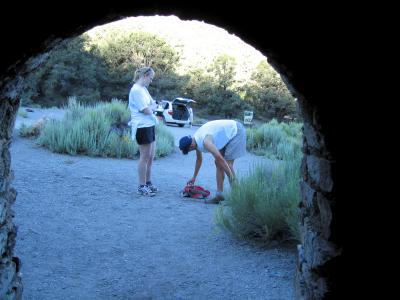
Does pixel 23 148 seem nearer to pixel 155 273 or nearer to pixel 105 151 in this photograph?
pixel 105 151

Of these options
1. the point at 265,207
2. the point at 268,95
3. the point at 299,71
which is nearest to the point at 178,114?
the point at 268,95

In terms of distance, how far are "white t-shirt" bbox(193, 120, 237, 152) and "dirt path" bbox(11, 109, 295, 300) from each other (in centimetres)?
93

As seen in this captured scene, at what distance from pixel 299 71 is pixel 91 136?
885cm

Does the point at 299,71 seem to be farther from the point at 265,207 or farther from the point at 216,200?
the point at 216,200

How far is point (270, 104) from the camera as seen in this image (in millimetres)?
32250

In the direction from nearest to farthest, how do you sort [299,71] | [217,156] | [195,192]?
1. [299,71]
2. [217,156]
3. [195,192]

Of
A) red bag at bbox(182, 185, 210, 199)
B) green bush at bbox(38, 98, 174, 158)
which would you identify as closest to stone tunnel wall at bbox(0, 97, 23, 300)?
red bag at bbox(182, 185, 210, 199)

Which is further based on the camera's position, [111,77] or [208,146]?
[111,77]

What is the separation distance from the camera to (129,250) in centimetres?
473

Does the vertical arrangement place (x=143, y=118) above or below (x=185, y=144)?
above

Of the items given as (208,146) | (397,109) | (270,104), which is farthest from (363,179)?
(270,104)

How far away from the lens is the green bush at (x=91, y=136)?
416 inches

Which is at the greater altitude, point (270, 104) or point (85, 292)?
point (270, 104)

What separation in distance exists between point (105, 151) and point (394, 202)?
9.13m
